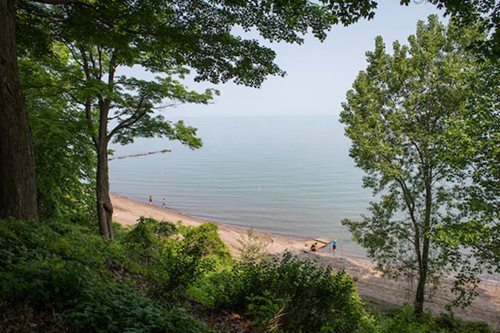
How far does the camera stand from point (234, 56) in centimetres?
709

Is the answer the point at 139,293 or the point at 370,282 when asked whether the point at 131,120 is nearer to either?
the point at 139,293

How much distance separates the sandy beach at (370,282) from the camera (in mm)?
18731

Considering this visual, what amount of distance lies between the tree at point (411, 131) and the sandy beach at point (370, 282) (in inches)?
98.4

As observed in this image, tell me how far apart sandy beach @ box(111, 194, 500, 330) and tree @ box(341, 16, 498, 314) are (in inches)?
98.4

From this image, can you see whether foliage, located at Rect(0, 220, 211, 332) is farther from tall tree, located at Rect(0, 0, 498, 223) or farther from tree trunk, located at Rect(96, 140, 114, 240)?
tree trunk, located at Rect(96, 140, 114, 240)

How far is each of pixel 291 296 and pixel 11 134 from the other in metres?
5.49

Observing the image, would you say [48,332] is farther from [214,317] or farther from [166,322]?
[214,317]

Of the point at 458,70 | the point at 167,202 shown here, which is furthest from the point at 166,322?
the point at 167,202

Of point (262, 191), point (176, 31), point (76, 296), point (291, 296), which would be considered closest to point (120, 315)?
point (76, 296)

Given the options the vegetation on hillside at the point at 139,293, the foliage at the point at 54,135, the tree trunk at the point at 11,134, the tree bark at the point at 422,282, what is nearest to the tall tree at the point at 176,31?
the tree trunk at the point at 11,134

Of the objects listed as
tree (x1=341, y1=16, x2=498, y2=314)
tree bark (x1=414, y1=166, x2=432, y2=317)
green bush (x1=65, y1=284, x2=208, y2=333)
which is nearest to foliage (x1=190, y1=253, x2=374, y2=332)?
green bush (x1=65, y1=284, x2=208, y2=333)

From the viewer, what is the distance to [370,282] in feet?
76.7

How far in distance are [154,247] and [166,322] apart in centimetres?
853

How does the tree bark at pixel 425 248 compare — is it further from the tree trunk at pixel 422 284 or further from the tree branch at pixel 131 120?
the tree branch at pixel 131 120
